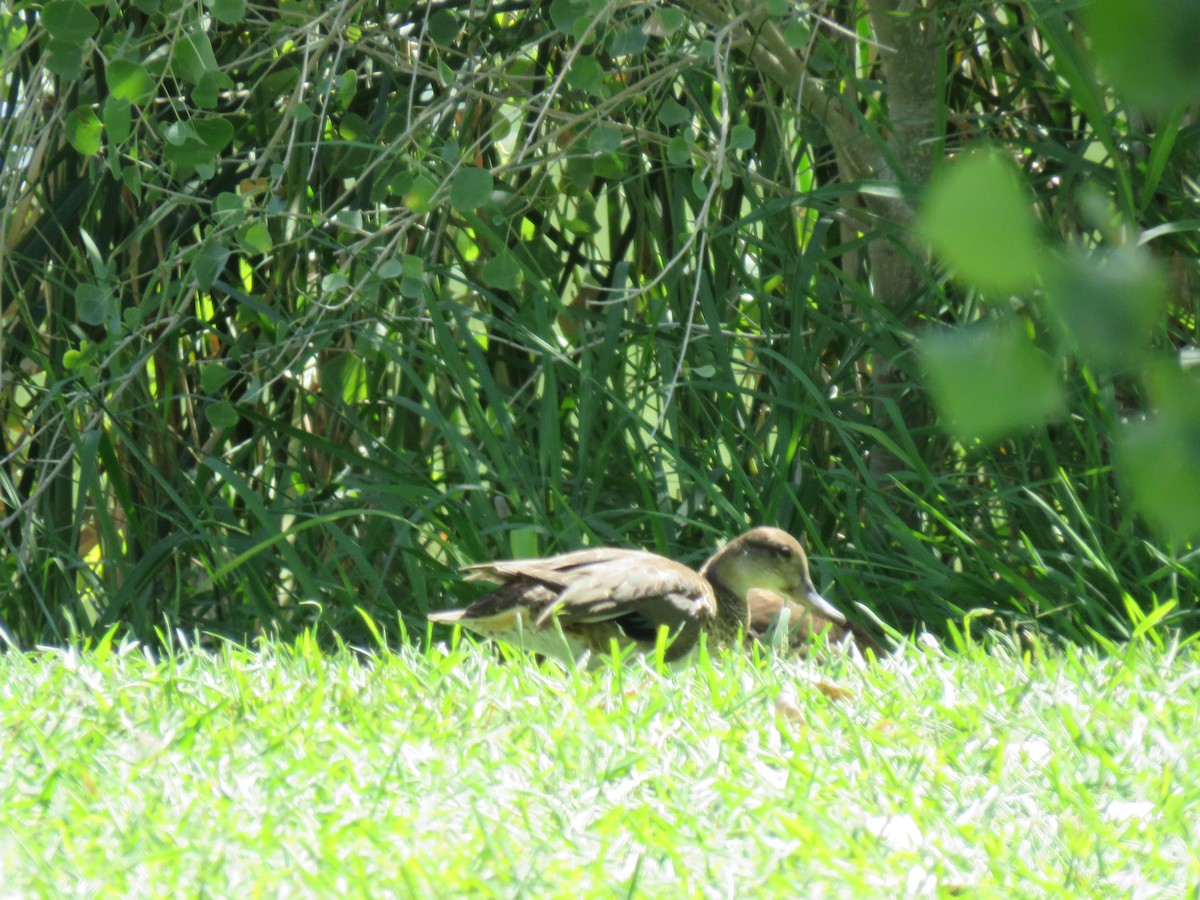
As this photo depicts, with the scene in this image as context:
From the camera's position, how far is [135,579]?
15.4 feet

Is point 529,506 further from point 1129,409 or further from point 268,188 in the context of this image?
point 1129,409

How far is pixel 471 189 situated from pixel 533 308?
3.69ft

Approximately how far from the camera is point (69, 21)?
12.2 feet

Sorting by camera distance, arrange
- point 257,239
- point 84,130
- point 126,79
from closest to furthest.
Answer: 1. point 126,79
2. point 84,130
3. point 257,239

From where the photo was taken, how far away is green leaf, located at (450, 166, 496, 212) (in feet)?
12.6

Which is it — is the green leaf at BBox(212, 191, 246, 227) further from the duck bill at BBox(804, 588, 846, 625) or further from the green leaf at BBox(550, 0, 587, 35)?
the duck bill at BBox(804, 588, 846, 625)

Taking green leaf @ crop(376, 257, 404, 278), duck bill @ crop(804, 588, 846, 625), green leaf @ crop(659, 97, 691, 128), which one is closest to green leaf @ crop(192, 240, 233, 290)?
green leaf @ crop(376, 257, 404, 278)

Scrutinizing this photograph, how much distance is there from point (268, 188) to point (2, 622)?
1.59 metres

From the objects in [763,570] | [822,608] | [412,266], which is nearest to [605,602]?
[763,570]

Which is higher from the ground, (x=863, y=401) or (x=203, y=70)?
(x=203, y=70)

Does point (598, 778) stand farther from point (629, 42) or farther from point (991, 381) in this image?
point (629, 42)

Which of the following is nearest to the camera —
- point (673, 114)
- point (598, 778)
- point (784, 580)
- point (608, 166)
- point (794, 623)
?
point (598, 778)

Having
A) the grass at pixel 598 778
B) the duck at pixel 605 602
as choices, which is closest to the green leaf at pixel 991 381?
the grass at pixel 598 778

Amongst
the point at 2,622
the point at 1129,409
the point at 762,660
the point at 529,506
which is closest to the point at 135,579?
the point at 2,622
